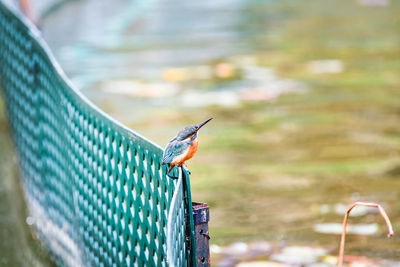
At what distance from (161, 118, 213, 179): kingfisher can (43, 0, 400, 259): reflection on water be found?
121 inches

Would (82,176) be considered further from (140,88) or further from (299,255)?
(140,88)

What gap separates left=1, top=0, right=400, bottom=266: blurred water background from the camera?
7.80 metres

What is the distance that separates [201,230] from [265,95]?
25.6ft

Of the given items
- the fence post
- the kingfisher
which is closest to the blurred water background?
the fence post

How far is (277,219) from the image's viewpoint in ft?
24.7

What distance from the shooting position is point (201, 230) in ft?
13.3

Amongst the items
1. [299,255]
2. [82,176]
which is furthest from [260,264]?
[82,176]

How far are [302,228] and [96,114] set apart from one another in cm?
275

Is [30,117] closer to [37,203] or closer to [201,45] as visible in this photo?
[37,203]

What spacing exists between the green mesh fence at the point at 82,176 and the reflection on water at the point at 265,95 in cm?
143

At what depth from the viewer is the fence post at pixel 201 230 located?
Answer: 4027 millimetres

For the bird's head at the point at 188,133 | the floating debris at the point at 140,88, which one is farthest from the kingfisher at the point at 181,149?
the floating debris at the point at 140,88

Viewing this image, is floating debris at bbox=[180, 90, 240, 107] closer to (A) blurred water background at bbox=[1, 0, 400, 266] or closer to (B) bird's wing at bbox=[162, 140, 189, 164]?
(A) blurred water background at bbox=[1, 0, 400, 266]

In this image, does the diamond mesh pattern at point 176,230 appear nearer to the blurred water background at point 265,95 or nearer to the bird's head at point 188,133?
the bird's head at point 188,133
